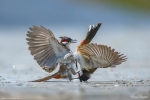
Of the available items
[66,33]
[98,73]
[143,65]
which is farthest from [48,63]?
[66,33]

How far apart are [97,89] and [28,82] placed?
4.70 feet

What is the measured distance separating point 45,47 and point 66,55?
35cm

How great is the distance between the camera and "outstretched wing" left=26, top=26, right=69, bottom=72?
1034 centimetres

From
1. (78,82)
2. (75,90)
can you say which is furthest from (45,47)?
(75,90)

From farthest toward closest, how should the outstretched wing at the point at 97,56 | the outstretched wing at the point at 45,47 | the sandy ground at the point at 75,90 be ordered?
the outstretched wing at the point at 45,47 < the outstretched wing at the point at 97,56 < the sandy ground at the point at 75,90

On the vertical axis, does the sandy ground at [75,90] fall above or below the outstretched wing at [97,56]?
below

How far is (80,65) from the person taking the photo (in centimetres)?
1047

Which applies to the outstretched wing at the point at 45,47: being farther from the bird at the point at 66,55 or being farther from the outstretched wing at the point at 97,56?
the outstretched wing at the point at 97,56

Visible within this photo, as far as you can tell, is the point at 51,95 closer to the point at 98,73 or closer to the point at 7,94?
the point at 7,94

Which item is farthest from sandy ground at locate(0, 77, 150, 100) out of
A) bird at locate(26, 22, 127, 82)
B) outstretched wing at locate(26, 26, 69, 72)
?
outstretched wing at locate(26, 26, 69, 72)

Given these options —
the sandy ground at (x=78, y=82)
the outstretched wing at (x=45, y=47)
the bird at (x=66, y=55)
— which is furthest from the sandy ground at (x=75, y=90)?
the outstretched wing at (x=45, y=47)

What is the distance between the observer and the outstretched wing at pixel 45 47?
33.9 feet

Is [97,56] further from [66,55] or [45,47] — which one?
[45,47]

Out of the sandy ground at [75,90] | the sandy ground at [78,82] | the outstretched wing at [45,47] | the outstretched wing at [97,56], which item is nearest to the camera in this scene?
the sandy ground at [75,90]
